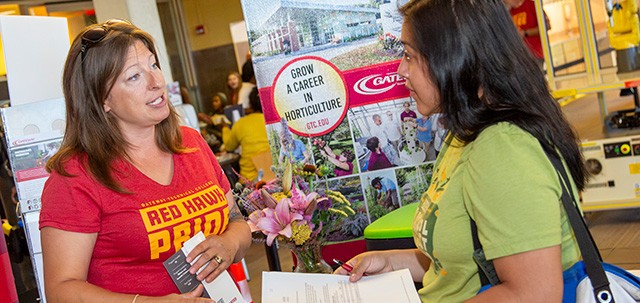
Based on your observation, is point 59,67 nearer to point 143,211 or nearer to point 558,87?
point 143,211

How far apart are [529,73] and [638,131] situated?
3.92m

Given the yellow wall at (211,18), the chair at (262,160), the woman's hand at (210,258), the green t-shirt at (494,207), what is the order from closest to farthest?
the green t-shirt at (494,207), the woman's hand at (210,258), the chair at (262,160), the yellow wall at (211,18)

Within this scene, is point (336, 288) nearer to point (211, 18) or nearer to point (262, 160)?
point (262, 160)

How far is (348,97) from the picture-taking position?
10.8 ft

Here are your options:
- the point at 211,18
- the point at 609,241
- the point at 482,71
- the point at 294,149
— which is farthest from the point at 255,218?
the point at 211,18

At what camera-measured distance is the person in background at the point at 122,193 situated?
2010mm

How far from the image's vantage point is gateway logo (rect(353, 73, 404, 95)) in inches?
128

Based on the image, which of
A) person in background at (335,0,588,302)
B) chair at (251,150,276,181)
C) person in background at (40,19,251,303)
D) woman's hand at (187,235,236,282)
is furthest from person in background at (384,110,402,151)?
chair at (251,150,276,181)

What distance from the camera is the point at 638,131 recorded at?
16.7ft

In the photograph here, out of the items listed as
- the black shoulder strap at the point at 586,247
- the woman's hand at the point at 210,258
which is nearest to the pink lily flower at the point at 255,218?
the woman's hand at the point at 210,258

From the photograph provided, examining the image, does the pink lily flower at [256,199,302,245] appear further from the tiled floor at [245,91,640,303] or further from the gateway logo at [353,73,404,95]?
the tiled floor at [245,91,640,303]

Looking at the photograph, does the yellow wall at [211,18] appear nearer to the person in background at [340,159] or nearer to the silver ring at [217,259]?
the person in background at [340,159]

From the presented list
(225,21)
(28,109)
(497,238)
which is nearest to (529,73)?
(497,238)

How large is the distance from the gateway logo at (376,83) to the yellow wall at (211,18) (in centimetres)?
880
